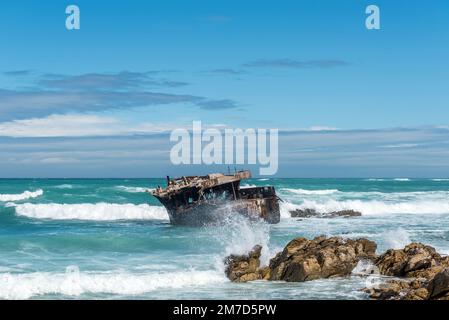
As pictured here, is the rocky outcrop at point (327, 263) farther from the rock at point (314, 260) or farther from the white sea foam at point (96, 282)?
the white sea foam at point (96, 282)

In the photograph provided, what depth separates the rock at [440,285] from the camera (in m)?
14.0

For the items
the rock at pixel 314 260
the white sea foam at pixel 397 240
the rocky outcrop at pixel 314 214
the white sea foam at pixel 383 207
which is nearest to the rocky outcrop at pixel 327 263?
the rock at pixel 314 260

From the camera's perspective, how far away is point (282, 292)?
16453mm

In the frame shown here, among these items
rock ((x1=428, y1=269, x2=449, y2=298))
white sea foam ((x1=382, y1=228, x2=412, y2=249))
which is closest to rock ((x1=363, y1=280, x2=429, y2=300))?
rock ((x1=428, y1=269, x2=449, y2=298))

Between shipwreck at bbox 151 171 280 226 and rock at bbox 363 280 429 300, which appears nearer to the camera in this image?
rock at bbox 363 280 429 300

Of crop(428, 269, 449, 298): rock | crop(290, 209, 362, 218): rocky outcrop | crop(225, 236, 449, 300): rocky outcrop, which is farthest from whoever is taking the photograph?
crop(290, 209, 362, 218): rocky outcrop

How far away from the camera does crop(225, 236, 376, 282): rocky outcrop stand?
17.9 m

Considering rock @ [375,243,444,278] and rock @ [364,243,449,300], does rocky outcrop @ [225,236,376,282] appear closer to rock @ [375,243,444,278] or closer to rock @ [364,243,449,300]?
rock @ [375,243,444,278]

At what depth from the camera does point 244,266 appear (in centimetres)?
1903

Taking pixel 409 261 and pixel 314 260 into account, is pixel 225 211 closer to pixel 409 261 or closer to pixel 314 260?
pixel 314 260

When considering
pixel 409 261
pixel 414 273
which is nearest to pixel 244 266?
pixel 409 261
